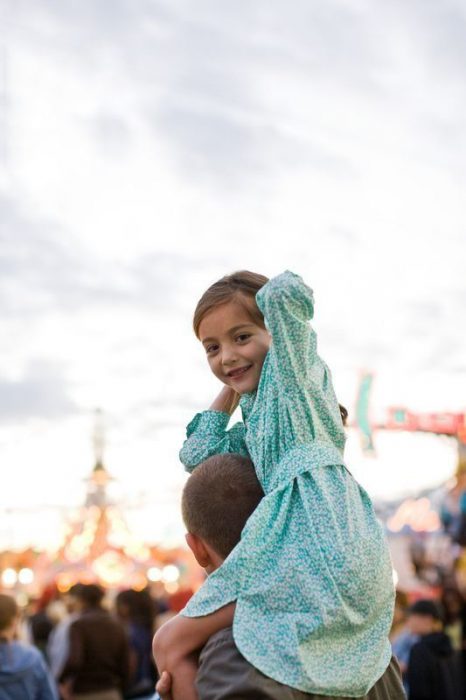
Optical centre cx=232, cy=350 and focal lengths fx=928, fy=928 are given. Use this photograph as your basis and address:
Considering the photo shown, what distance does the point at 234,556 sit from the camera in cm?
191

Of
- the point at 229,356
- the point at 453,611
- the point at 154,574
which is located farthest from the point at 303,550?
the point at 154,574

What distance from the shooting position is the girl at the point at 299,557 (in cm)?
183

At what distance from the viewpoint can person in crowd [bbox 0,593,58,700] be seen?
15.6ft

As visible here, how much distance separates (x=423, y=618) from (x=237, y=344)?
18.3 feet

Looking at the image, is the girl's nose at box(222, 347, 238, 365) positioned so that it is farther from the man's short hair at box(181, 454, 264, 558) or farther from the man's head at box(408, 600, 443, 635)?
the man's head at box(408, 600, 443, 635)

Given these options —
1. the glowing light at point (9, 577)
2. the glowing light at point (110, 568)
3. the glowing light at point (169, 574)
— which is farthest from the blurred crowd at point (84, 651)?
the glowing light at point (9, 577)

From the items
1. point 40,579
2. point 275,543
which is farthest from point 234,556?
point 40,579

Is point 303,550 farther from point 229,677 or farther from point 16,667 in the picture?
point 16,667

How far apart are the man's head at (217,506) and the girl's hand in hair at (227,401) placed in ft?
1.12

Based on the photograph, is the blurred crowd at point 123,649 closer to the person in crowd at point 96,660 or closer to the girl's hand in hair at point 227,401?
the person in crowd at point 96,660

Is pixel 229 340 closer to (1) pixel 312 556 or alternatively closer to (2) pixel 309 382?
(2) pixel 309 382

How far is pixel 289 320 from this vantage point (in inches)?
77.8

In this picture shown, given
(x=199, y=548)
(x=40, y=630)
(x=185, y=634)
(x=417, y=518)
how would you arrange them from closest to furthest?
(x=185, y=634) → (x=199, y=548) → (x=40, y=630) → (x=417, y=518)

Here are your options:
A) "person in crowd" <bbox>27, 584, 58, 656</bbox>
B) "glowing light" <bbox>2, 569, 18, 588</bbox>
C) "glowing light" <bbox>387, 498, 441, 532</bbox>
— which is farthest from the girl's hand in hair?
"glowing light" <bbox>2, 569, 18, 588</bbox>
